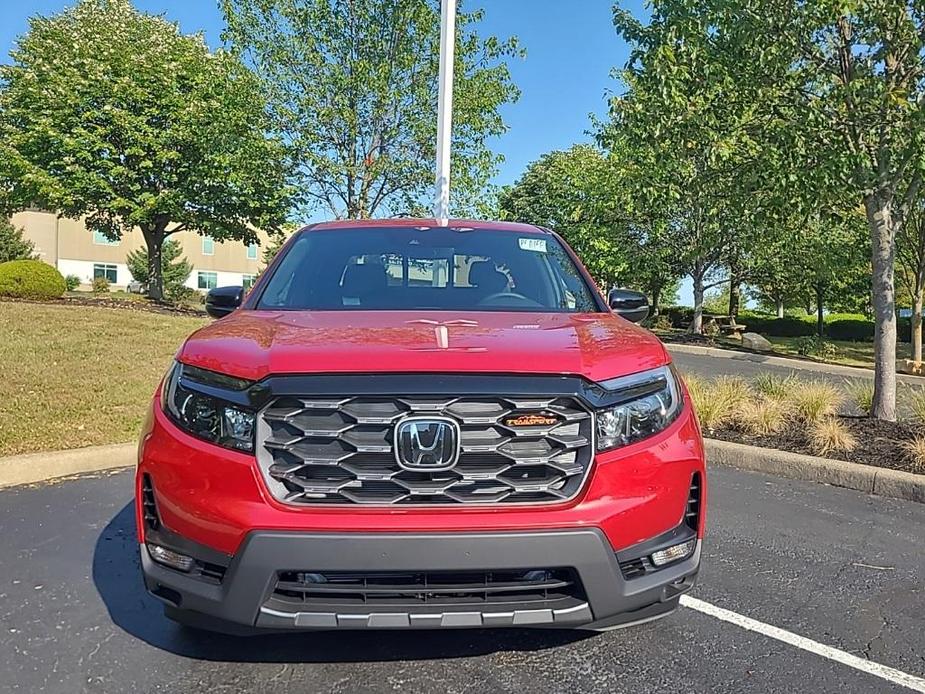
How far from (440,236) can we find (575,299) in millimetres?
854

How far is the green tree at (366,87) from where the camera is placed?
14188mm

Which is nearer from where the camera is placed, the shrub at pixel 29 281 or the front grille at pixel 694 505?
the front grille at pixel 694 505

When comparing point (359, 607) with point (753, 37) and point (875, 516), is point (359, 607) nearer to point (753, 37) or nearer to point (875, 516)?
point (875, 516)

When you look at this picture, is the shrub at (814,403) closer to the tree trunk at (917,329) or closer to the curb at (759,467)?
the curb at (759,467)

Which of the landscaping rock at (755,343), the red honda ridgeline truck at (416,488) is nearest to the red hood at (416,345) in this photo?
the red honda ridgeline truck at (416,488)

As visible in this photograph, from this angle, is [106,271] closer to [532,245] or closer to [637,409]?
[532,245]

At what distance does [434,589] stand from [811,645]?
1.69m

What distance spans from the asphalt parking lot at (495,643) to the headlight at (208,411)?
0.91 m

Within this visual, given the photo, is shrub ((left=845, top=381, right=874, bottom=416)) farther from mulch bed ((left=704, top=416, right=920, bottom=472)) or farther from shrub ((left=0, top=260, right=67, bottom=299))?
shrub ((left=0, top=260, right=67, bottom=299))

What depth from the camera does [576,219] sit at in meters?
27.1

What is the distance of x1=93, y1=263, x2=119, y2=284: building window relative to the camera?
2056 inches

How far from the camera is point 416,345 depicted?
229cm

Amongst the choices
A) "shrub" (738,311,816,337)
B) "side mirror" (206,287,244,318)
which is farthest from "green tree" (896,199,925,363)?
"side mirror" (206,287,244,318)

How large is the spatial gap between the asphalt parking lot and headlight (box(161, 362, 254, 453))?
0.91m
